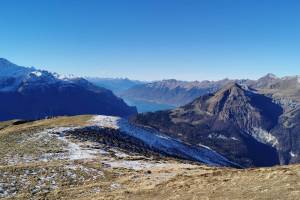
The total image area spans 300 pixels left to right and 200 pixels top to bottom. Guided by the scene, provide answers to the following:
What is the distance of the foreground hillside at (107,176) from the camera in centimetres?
2525

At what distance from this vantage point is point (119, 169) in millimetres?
39188

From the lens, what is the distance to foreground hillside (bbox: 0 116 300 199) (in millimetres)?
25250

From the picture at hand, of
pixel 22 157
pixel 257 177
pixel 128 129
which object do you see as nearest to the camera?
pixel 257 177

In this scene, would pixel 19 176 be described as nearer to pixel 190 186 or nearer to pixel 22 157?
pixel 22 157

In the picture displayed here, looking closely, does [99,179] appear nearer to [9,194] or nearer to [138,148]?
[9,194]

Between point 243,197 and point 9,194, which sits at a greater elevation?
point 243,197

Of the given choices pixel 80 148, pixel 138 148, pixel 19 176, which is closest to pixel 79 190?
pixel 19 176

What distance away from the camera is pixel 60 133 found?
60.6 meters

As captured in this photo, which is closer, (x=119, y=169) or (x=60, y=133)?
(x=119, y=169)

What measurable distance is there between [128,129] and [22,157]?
2938cm

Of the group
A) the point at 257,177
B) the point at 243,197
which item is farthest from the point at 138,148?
the point at 243,197

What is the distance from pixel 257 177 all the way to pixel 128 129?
46003mm

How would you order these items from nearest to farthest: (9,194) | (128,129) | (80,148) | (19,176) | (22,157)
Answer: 1. (9,194)
2. (19,176)
3. (22,157)
4. (80,148)
5. (128,129)

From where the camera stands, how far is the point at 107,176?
35875mm
